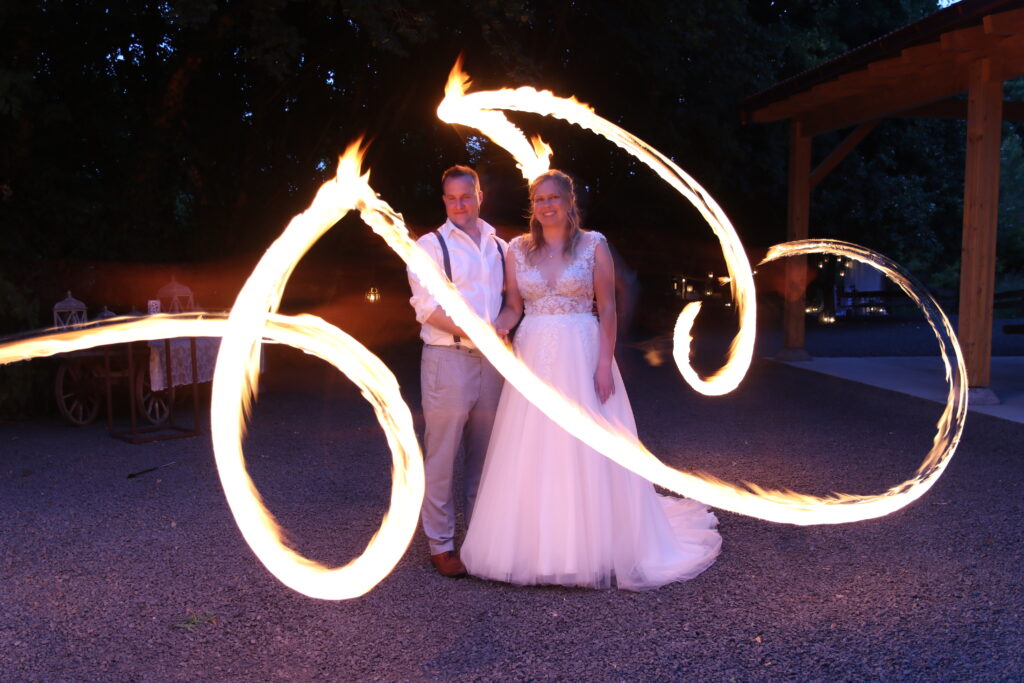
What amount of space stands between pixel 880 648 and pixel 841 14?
21740 millimetres

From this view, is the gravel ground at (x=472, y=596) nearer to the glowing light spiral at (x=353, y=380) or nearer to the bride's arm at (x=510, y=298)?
A: the glowing light spiral at (x=353, y=380)

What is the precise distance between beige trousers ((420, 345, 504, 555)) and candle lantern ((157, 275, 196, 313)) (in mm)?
6399

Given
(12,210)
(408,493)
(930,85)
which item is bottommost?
(408,493)

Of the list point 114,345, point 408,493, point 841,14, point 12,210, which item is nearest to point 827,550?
point 408,493

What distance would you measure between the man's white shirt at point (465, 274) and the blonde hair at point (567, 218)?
22cm

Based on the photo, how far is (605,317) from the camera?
4289 mm

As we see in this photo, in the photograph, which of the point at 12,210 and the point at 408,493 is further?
the point at 12,210

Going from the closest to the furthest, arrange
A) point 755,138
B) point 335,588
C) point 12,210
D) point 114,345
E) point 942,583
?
1. point 335,588
2. point 942,583
3. point 114,345
4. point 12,210
5. point 755,138

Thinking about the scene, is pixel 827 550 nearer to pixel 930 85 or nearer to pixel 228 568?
pixel 228 568

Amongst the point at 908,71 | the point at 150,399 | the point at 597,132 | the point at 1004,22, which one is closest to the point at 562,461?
the point at 597,132

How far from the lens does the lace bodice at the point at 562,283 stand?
169 inches

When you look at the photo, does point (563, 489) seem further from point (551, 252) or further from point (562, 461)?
point (551, 252)

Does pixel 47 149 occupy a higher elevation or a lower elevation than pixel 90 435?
higher

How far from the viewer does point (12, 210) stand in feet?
32.8
